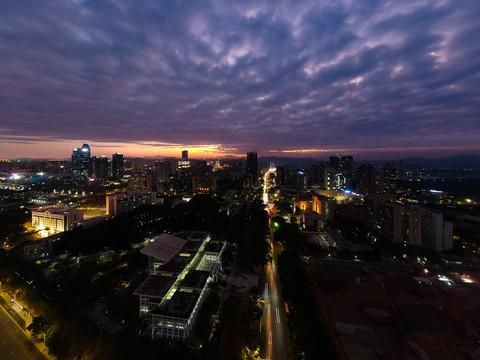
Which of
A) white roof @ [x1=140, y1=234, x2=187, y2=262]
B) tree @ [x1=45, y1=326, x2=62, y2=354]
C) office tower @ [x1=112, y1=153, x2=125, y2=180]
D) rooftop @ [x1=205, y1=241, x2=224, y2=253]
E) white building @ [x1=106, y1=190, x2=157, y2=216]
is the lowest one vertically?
tree @ [x1=45, y1=326, x2=62, y2=354]

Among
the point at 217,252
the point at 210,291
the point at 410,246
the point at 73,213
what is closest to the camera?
the point at 210,291

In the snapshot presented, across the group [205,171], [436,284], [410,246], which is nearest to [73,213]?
[436,284]

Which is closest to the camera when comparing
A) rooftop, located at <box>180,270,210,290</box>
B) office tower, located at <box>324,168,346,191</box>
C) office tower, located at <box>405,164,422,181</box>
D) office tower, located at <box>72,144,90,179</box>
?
rooftop, located at <box>180,270,210,290</box>

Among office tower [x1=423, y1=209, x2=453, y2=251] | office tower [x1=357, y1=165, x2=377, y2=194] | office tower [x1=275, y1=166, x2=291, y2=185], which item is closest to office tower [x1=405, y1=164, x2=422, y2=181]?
office tower [x1=357, y1=165, x2=377, y2=194]

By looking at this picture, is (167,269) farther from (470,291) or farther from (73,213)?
(470,291)

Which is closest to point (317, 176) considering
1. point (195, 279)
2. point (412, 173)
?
point (412, 173)

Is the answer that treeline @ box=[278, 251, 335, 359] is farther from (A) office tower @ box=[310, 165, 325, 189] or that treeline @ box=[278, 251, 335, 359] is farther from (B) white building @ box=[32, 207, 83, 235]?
(A) office tower @ box=[310, 165, 325, 189]
